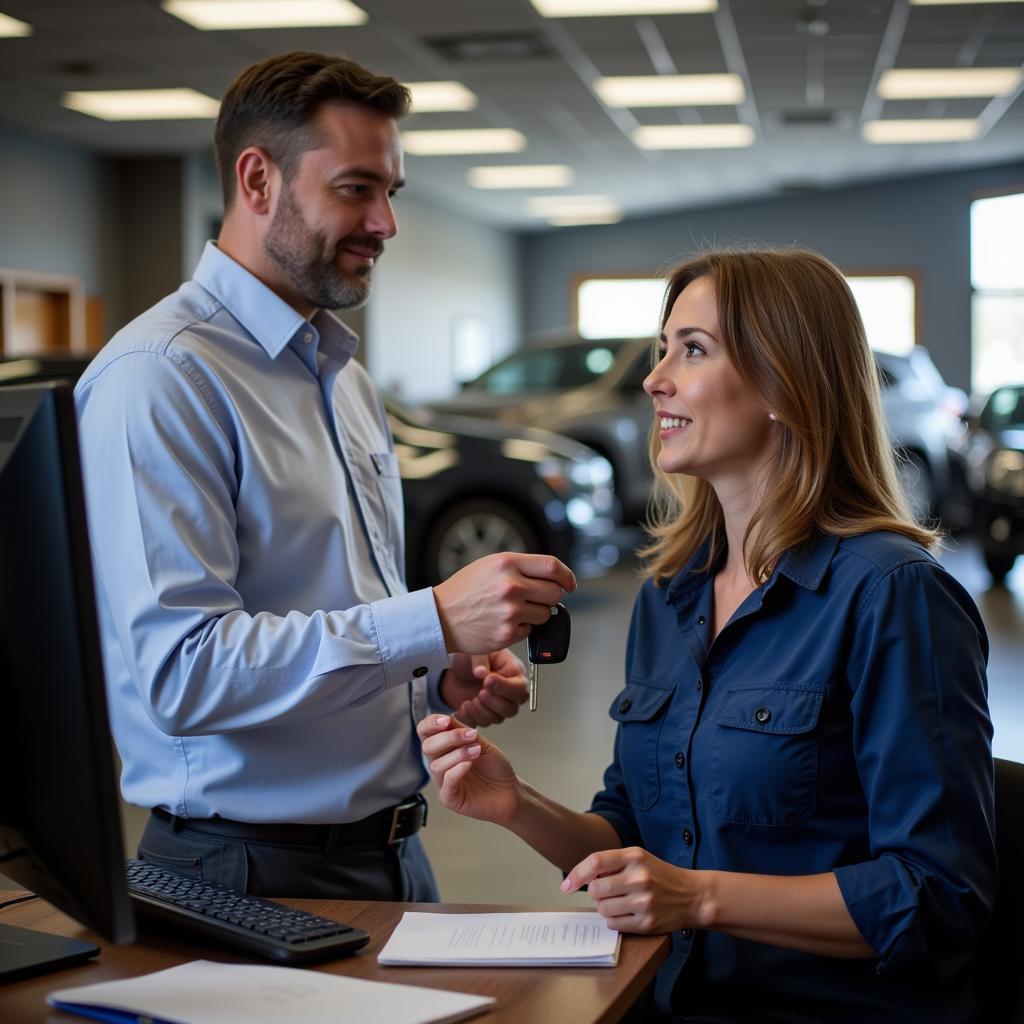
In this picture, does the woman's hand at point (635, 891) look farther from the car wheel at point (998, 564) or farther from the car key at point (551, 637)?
the car wheel at point (998, 564)

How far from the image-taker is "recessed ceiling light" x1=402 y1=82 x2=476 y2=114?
1037cm

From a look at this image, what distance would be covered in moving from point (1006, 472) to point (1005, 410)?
0.68 m

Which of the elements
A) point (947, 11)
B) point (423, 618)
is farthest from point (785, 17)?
point (423, 618)

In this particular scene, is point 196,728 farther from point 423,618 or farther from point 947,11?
point 947,11

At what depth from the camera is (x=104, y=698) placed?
3.26ft

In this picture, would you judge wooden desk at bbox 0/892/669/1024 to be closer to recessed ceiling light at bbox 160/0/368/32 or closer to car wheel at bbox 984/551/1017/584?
car wheel at bbox 984/551/1017/584

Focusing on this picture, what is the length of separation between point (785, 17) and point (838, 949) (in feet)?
26.9

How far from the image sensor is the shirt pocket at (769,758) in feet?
5.12

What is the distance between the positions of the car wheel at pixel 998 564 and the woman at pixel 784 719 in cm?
670

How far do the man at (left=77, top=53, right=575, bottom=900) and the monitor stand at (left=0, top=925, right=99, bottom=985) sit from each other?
11.2 inches

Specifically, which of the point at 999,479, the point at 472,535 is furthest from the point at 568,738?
the point at 999,479

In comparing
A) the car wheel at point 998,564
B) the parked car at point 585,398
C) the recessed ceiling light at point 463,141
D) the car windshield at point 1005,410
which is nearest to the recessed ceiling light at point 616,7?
the parked car at point 585,398

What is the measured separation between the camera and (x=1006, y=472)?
7.98 m

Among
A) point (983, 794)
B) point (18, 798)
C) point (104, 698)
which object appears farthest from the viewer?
point (983, 794)
